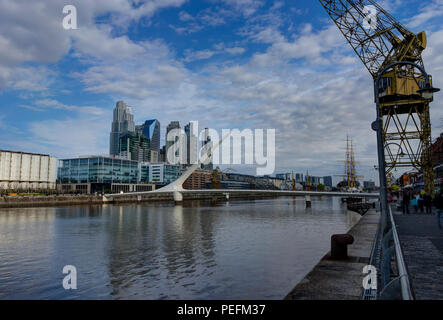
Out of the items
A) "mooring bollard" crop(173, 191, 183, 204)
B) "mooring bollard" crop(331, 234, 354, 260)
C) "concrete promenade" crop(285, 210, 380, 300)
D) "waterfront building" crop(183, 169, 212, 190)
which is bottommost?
"mooring bollard" crop(173, 191, 183, 204)

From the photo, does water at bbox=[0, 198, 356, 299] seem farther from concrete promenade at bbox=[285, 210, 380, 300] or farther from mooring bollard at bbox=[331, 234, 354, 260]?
mooring bollard at bbox=[331, 234, 354, 260]

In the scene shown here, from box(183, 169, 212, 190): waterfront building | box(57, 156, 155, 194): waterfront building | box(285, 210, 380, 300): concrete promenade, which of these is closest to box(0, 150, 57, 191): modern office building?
box(57, 156, 155, 194): waterfront building

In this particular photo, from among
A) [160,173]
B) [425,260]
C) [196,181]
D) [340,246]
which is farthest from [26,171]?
[425,260]

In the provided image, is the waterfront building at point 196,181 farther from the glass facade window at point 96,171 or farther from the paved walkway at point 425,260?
the paved walkway at point 425,260

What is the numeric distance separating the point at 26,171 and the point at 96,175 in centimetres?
2686

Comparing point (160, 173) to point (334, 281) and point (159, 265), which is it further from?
point (334, 281)

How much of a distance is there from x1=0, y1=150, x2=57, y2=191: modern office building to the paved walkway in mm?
112893

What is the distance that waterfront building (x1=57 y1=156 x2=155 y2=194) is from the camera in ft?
361

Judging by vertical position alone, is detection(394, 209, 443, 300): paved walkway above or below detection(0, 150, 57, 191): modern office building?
below

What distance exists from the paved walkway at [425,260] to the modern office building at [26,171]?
113m

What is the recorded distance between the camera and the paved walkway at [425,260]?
569cm

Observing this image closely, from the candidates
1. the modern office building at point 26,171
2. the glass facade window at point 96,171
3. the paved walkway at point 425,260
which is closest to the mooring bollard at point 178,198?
the glass facade window at point 96,171
